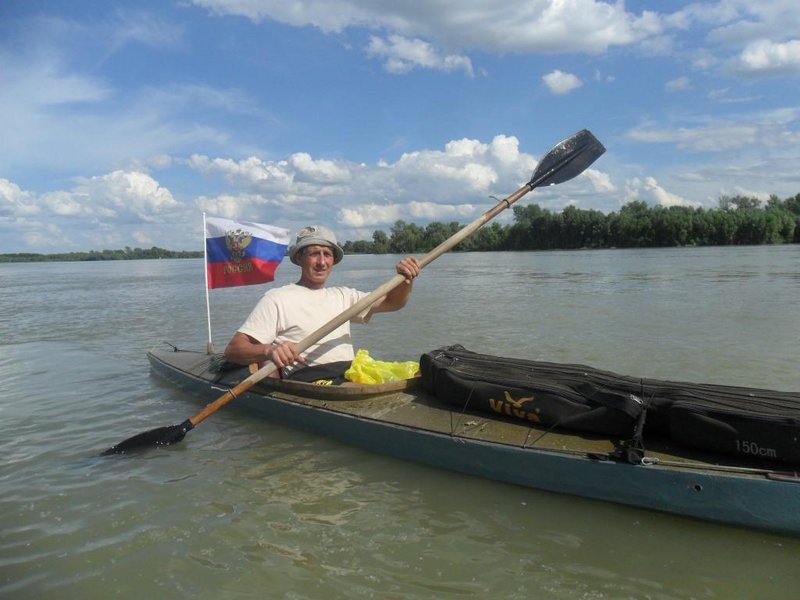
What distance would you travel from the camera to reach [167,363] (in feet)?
28.7

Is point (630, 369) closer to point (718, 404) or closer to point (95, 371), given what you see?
point (718, 404)

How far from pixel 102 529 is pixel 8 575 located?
0.66m

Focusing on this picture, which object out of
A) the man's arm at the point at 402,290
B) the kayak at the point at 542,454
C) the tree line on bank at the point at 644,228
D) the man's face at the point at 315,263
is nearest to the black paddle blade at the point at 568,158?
the man's arm at the point at 402,290

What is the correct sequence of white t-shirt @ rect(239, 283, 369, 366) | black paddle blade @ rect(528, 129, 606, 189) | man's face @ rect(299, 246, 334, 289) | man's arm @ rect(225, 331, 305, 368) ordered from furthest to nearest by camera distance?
black paddle blade @ rect(528, 129, 606, 189), man's face @ rect(299, 246, 334, 289), white t-shirt @ rect(239, 283, 369, 366), man's arm @ rect(225, 331, 305, 368)

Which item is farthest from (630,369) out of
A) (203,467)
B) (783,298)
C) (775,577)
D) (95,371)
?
(783,298)

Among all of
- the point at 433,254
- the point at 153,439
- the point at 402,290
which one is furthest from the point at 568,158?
the point at 153,439

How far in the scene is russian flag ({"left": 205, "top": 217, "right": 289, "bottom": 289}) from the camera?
857cm

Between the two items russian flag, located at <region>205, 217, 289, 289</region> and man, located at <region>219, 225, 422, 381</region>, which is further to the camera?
russian flag, located at <region>205, 217, 289, 289</region>

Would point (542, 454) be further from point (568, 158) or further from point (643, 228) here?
point (643, 228)

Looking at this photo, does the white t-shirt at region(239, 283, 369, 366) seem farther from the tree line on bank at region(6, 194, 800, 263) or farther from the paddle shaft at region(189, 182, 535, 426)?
the tree line on bank at region(6, 194, 800, 263)

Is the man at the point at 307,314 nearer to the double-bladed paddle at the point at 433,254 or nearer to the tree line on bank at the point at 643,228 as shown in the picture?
the double-bladed paddle at the point at 433,254

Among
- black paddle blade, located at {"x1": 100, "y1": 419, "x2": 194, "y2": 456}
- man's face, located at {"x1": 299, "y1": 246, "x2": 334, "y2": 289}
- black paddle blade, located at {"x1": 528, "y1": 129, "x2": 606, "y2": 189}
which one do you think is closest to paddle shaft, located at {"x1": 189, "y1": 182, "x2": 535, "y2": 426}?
black paddle blade, located at {"x1": 100, "y1": 419, "x2": 194, "y2": 456}

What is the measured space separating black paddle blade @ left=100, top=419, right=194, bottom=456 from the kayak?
33.9 inches

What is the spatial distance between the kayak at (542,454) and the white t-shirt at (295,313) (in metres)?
0.62
